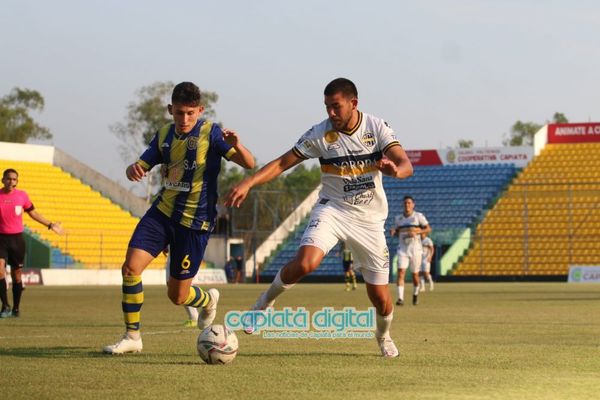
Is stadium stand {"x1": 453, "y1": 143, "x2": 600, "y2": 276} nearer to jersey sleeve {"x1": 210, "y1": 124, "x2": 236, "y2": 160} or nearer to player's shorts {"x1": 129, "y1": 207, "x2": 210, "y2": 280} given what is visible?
player's shorts {"x1": 129, "y1": 207, "x2": 210, "y2": 280}

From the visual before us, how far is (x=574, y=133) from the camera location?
205 ft

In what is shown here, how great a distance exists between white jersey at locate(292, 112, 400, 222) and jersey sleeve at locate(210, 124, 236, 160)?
636 mm

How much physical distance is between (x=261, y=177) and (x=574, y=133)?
55648 millimetres

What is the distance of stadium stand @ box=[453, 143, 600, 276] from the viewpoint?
51188 mm

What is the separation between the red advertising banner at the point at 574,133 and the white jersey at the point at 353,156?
54.4 meters

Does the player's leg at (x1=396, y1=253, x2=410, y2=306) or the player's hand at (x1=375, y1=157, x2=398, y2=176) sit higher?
the player's hand at (x1=375, y1=157, x2=398, y2=176)

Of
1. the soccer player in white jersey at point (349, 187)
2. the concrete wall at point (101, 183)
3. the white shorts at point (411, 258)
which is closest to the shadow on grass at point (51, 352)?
the soccer player in white jersey at point (349, 187)

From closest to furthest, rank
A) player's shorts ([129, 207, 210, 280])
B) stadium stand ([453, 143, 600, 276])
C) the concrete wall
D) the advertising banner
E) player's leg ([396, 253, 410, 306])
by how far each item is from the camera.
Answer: player's shorts ([129, 207, 210, 280]), player's leg ([396, 253, 410, 306]), the advertising banner, stadium stand ([453, 143, 600, 276]), the concrete wall

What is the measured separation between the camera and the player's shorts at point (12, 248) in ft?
55.2

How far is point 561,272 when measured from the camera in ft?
167

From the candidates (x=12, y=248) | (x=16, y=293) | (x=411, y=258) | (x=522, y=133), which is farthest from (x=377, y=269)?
(x=522, y=133)

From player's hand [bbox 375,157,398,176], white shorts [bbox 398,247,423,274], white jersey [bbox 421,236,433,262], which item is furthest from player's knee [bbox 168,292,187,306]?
white jersey [bbox 421,236,433,262]

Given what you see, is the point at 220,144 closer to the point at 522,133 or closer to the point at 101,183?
the point at 101,183

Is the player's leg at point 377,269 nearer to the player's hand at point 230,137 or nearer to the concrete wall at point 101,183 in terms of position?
the player's hand at point 230,137
